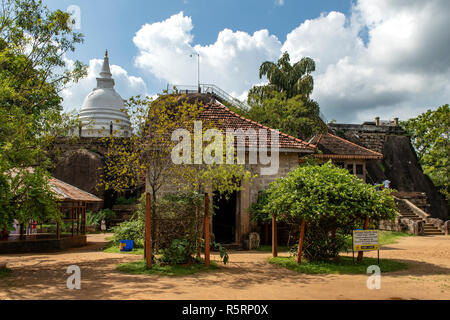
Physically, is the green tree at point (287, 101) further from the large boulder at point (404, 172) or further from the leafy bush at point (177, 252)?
the leafy bush at point (177, 252)

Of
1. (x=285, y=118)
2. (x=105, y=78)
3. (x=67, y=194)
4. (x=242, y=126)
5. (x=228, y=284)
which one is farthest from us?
(x=105, y=78)

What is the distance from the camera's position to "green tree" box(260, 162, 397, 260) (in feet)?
26.2

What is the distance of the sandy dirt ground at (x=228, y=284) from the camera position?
5.80 m

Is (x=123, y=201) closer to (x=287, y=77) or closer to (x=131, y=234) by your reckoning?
(x=131, y=234)

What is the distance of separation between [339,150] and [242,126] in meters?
12.1

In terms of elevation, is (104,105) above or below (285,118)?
above

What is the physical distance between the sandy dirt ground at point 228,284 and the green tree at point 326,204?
136 centimetres

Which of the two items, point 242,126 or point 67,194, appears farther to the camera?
point 67,194

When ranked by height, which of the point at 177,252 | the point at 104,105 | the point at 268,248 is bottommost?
the point at 268,248

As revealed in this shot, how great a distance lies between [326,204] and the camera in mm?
7883

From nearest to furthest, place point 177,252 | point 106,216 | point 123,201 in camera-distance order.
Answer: point 177,252 < point 106,216 < point 123,201

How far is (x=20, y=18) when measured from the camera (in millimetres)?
10477

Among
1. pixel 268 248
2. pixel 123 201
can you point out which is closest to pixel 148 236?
pixel 268 248
